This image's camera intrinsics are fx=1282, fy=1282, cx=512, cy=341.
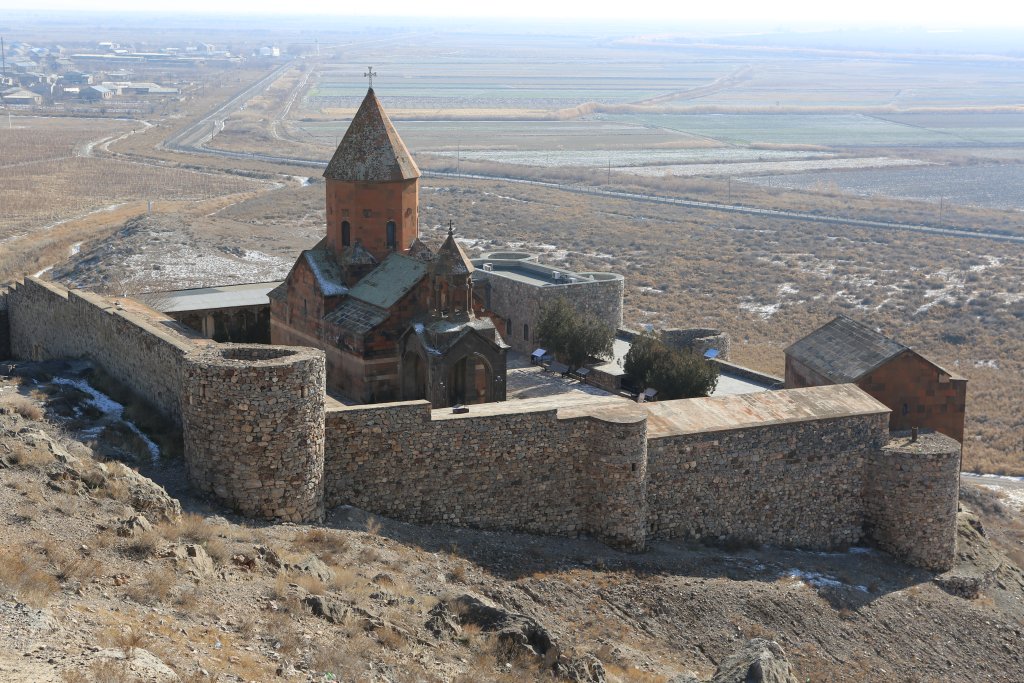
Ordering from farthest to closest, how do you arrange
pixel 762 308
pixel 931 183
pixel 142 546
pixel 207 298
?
1. pixel 931 183
2. pixel 762 308
3. pixel 207 298
4. pixel 142 546

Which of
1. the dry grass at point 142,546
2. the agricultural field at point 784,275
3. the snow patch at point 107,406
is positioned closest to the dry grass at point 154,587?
the dry grass at point 142,546

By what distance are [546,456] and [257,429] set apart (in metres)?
4.27

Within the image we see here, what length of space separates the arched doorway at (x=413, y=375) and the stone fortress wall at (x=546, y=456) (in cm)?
383

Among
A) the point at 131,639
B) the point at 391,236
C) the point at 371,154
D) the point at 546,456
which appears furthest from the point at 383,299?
the point at 131,639

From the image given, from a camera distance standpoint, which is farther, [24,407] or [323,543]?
[24,407]

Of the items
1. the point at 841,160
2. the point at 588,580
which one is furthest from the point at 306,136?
the point at 588,580

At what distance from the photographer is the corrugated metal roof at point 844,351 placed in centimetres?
2165

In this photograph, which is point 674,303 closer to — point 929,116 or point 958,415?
point 958,415

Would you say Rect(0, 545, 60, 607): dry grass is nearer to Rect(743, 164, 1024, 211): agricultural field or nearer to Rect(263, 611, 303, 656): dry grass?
Rect(263, 611, 303, 656): dry grass

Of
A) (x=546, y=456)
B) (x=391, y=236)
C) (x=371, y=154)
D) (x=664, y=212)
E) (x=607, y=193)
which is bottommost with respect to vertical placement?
(x=607, y=193)

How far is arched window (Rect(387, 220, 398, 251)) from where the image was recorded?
2464cm

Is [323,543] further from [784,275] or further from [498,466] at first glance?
[784,275]

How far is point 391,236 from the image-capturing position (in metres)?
24.7

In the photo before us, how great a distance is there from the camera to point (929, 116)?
166125 millimetres
